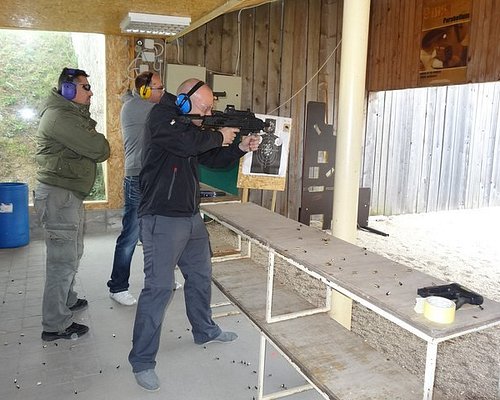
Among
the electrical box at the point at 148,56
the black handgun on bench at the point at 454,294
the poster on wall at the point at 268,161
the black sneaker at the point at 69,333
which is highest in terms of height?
the electrical box at the point at 148,56

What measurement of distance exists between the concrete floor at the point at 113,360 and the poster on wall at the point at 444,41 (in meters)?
4.10

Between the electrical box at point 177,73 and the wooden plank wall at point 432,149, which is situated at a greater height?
the electrical box at point 177,73

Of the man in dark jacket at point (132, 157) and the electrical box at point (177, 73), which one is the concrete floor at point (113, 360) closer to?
the man in dark jacket at point (132, 157)

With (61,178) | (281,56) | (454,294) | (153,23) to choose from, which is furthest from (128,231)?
(281,56)

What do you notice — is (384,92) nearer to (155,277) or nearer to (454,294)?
(155,277)

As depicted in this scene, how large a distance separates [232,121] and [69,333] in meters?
1.86

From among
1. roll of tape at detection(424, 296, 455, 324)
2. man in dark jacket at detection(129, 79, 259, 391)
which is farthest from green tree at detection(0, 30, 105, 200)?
roll of tape at detection(424, 296, 455, 324)

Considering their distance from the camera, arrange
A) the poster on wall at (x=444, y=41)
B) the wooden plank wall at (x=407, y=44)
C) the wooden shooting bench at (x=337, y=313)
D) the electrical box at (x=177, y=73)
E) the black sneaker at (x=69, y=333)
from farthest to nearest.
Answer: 1. the electrical box at (x=177, y=73)
2. the poster on wall at (x=444, y=41)
3. the wooden plank wall at (x=407, y=44)
4. the black sneaker at (x=69, y=333)
5. the wooden shooting bench at (x=337, y=313)

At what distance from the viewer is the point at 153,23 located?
464 centimetres

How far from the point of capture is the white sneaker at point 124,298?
12.7 ft

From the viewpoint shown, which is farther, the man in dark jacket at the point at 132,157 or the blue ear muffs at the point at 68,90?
the man in dark jacket at the point at 132,157

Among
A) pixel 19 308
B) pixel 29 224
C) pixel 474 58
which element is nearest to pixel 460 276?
pixel 474 58

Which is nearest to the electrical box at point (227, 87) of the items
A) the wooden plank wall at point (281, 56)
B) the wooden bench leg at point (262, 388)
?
the wooden plank wall at point (281, 56)

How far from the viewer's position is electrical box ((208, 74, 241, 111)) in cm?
638
